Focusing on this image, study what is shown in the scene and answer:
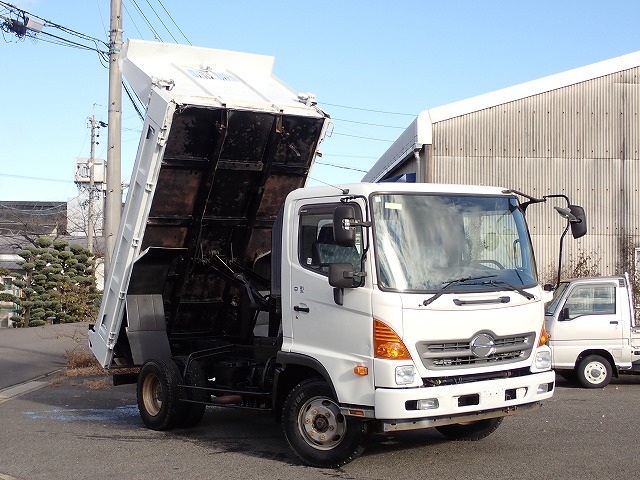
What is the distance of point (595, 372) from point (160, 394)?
7141 millimetres

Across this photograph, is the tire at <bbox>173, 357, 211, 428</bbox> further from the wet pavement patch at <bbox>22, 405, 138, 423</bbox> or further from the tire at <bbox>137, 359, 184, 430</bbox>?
the wet pavement patch at <bbox>22, 405, 138, 423</bbox>

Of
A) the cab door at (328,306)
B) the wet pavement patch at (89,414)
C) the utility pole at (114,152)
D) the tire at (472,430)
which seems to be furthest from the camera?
the utility pole at (114,152)

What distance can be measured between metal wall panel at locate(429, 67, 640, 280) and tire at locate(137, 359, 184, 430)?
41.4 ft

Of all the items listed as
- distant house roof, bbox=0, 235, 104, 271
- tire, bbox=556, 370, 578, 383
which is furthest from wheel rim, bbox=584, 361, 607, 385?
distant house roof, bbox=0, 235, 104, 271

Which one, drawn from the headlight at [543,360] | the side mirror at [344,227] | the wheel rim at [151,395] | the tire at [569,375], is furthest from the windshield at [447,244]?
the tire at [569,375]

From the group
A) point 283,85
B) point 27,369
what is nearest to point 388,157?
point 27,369

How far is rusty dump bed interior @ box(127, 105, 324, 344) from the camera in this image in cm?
960

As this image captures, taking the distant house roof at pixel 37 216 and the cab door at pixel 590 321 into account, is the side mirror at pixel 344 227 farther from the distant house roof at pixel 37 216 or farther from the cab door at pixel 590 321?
the distant house roof at pixel 37 216

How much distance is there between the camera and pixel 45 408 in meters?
12.0

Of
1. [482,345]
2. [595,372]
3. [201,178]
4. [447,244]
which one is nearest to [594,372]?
[595,372]

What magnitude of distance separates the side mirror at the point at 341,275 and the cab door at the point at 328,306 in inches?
3.4

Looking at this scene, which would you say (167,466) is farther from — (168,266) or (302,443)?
(168,266)

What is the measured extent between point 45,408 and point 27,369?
530cm

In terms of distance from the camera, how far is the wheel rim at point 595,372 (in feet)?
43.6
